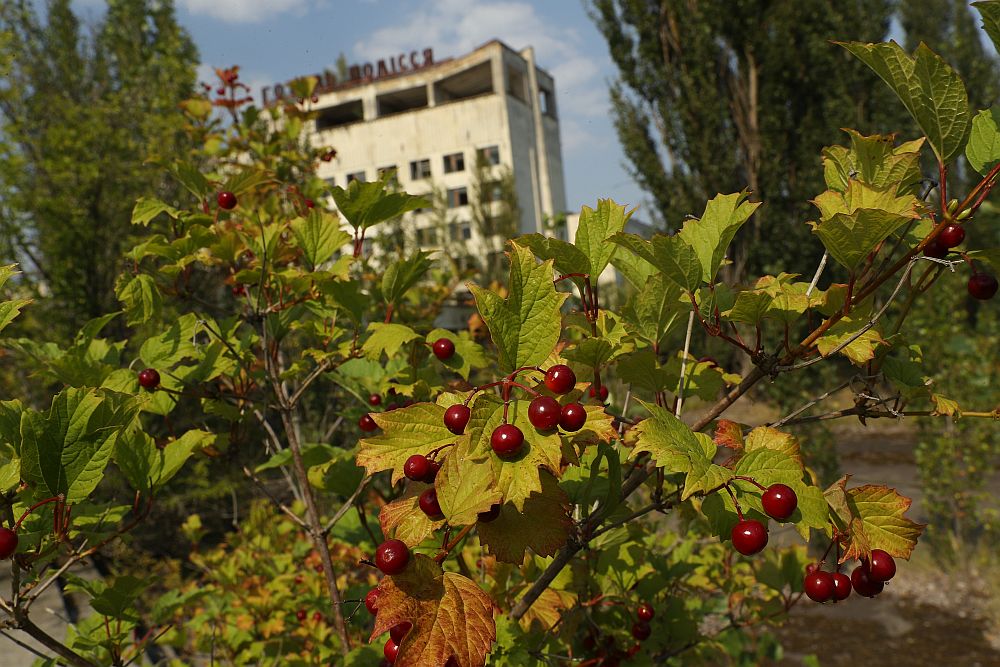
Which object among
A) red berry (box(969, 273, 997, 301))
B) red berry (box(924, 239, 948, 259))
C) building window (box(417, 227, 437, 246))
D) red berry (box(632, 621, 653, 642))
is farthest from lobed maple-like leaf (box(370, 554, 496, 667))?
building window (box(417, 227, 437, 246))

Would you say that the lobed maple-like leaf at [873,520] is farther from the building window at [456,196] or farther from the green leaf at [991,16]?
the building window at [456,196]

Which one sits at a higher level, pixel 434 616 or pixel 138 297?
pixel 138 297

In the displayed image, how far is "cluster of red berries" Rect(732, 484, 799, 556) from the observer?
0.87 m

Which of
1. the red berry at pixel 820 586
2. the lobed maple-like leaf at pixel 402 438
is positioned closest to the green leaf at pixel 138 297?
the lobed maple-like leaf at pixel 402 438

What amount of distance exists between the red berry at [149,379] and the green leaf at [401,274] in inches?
22.5

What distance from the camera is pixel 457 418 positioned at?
87 cm

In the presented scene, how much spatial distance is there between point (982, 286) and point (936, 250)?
0.57 ft

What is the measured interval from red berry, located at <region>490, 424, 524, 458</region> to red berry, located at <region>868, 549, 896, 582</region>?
0.59 metres

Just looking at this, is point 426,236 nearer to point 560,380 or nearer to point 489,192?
point 489,192

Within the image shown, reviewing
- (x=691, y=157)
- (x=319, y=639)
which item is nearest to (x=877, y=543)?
(x=319, y=639)

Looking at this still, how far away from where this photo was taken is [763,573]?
2.18 m

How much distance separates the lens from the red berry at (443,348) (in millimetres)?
1493

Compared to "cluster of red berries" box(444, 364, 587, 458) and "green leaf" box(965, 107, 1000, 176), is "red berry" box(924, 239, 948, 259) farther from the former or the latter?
"cluster of red berries" box(444, 364, 587, 458)

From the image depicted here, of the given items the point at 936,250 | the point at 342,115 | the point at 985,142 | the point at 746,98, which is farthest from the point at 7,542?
the point at 342,115
